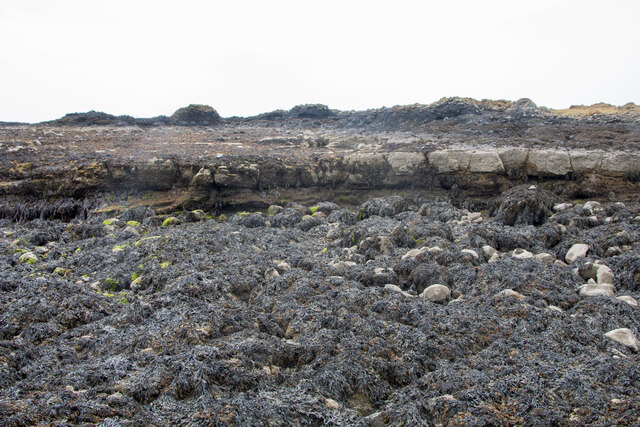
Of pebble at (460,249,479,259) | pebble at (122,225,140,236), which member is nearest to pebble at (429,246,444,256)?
pebble at (460,249,479,259)

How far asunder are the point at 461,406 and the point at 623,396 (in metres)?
1.45

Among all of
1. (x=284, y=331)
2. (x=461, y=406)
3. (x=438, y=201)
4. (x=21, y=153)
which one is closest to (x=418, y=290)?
(x=284, y=331)

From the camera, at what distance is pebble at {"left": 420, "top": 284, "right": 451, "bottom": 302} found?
227 inches

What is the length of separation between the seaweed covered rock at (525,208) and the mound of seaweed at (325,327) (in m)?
0.62

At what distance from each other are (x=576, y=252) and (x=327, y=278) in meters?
4.80

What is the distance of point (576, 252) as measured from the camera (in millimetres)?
6988

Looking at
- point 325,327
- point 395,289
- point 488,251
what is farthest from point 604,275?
point 325,327

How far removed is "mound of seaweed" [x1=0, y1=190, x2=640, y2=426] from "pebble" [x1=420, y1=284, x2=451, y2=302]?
2cm

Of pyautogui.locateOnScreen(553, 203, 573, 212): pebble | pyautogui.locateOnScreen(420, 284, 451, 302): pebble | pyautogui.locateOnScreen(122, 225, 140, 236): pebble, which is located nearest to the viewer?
pyautogui.locateOnScreen(420, 284, 451, 302): pebble

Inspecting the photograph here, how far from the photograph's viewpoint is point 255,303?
5.72m

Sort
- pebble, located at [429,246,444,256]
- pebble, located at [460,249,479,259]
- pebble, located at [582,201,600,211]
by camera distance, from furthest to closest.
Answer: pebble, located at [582,201,600,211] → pebble, located at [429,246,444,256] → pebble, located at [460,249,479,259]

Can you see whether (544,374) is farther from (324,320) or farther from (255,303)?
(255,303)

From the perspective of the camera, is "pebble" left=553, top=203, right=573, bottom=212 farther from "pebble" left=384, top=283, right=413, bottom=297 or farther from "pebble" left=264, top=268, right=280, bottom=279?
"pebble" left=264, top=268, right=280, bottom=279

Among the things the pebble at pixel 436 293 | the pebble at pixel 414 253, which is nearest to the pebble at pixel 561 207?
the pebble at pixel 414 253
